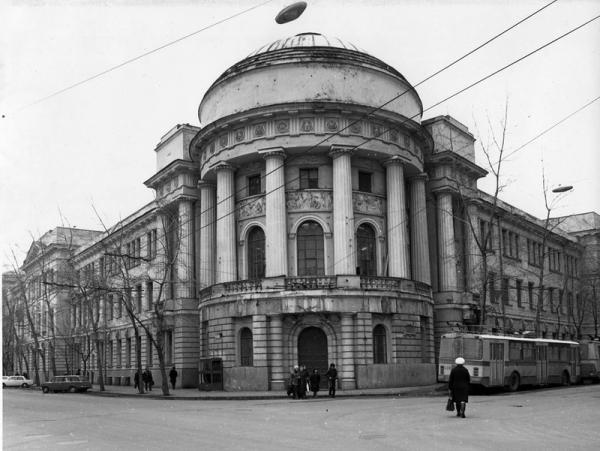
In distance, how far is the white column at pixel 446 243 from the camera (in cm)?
4259

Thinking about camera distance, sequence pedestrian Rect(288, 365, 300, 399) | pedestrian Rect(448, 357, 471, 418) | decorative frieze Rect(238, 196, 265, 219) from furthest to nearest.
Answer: decorative frieze Rect(238, 196, 265, 219), pedestrian Rect(288, 365, 300, 399), pedestrian Rect(448, 357, 471, 418)

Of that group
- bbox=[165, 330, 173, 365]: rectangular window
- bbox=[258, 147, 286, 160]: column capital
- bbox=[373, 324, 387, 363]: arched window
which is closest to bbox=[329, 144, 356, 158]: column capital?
bbox=[258, 147, 286, 160]: column capital

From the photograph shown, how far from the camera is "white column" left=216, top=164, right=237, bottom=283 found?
125 ft

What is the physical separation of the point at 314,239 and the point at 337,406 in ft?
47.1

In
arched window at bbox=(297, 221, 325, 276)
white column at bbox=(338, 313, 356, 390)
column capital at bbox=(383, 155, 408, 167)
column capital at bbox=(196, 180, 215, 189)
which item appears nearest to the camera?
white column at bbox=(338, 313, 356, 390)

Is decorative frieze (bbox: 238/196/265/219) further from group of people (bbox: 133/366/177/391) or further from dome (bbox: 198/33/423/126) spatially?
group of people (bbox: 133/366/177/391)

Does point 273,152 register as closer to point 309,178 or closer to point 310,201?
point 309,178

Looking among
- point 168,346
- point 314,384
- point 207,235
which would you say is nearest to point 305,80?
point 207,235

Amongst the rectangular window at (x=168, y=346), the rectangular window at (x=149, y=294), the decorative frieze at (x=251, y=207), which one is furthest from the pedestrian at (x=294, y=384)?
the rectangular window at (x=149, y=294)

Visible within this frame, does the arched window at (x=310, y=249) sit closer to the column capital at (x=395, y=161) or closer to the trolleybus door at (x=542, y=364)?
the column capital at (x=395, y=161)

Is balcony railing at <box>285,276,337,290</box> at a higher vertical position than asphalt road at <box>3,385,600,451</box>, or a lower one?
higher

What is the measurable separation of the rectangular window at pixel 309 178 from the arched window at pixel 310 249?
1.95 metres

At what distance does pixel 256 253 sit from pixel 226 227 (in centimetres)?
208

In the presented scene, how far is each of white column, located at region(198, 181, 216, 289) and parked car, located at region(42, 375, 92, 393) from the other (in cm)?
1128
